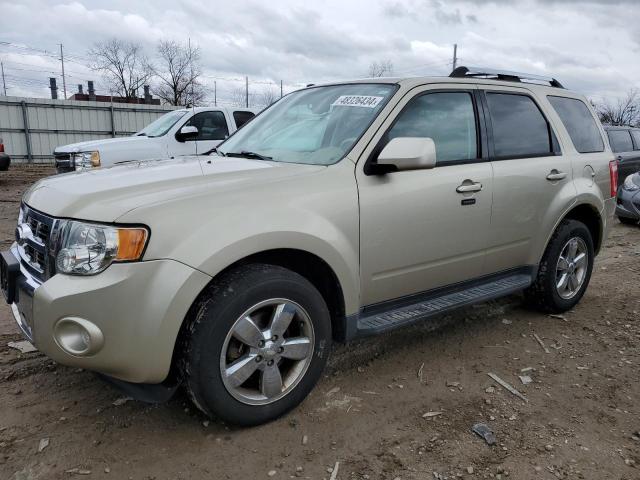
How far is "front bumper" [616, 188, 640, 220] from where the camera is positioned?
355 inches

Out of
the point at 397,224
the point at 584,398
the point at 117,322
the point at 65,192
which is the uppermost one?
the point at 65,192

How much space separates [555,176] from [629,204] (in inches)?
242

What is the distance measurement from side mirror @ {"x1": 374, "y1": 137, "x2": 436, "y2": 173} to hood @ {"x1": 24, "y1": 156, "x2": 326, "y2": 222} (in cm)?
37

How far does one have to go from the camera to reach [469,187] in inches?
135

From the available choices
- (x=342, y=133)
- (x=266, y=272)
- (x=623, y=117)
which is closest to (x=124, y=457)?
(x=266, y=272)

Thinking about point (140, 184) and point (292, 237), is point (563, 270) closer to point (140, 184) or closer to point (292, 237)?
point (292, 237)

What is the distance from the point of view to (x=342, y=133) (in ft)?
10.5

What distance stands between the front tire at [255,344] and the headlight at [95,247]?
1.33 feet

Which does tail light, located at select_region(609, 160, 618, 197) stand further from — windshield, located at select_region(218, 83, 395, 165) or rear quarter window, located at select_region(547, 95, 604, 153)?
windshield, located at select_region(218, 83, 395, 165)

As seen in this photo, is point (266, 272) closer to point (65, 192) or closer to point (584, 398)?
point (65, 192)

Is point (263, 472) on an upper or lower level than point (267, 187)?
lower

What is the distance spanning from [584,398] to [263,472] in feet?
6.43

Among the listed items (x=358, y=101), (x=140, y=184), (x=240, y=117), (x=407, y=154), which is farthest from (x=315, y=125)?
(x=240, y=117)

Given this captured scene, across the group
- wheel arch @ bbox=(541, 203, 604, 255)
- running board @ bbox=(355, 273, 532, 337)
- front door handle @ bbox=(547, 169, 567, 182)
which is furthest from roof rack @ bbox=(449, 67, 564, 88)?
running board @ bbox=(355, 273, 532, 337)
